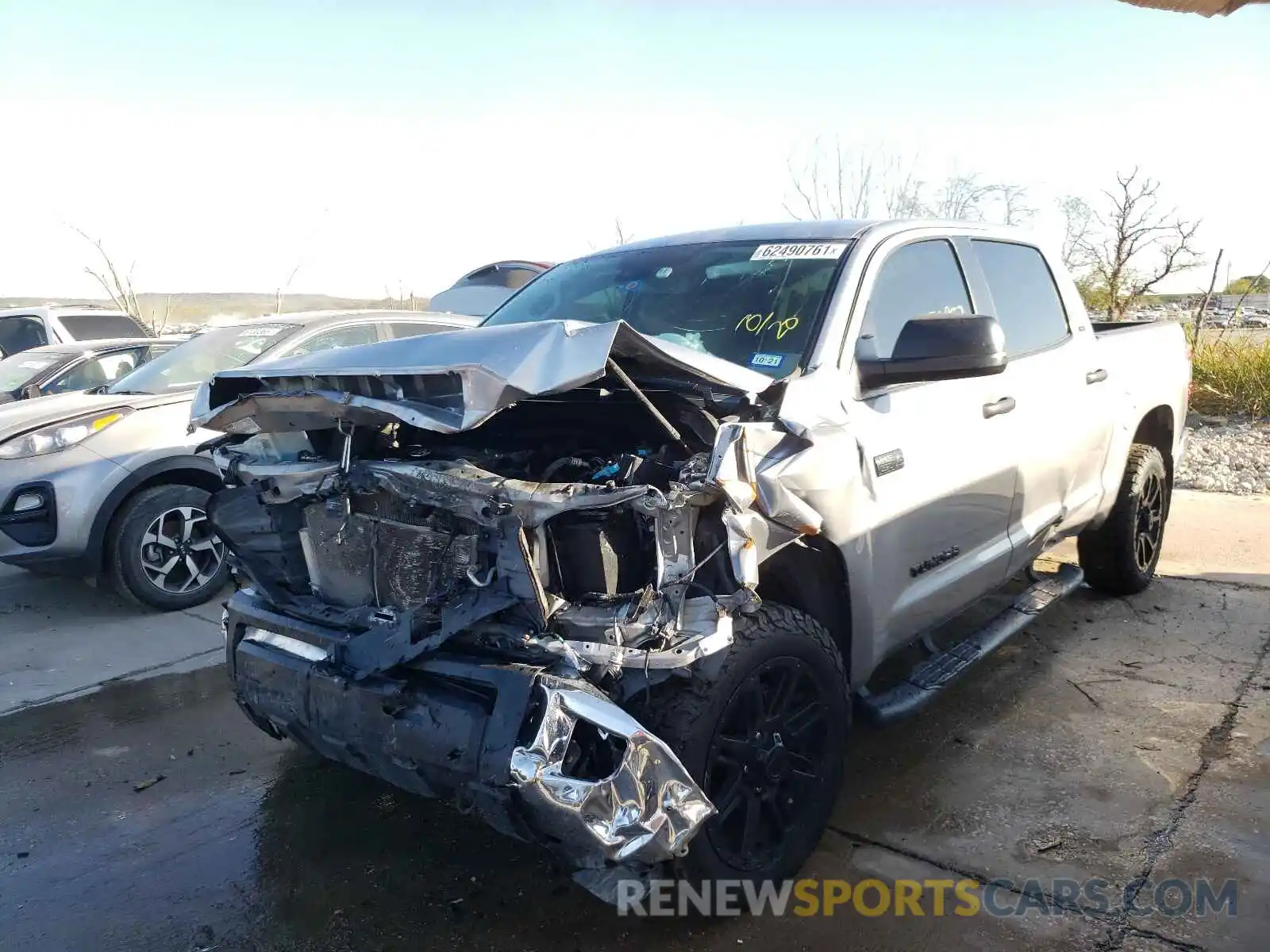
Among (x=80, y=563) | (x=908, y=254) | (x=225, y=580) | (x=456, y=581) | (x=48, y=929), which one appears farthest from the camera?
(x=225, y=580)

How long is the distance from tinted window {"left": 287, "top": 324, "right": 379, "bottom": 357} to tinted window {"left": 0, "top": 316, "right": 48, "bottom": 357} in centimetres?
711

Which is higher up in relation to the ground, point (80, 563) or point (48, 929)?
point (80, 563)

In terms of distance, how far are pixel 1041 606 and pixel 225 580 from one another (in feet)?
15.8

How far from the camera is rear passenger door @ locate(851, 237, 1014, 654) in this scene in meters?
3.01

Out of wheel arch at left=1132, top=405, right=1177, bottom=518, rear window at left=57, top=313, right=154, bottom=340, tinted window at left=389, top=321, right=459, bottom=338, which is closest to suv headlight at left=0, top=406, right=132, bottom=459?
tinted window at left=389, top=321, right=459, bottom=338

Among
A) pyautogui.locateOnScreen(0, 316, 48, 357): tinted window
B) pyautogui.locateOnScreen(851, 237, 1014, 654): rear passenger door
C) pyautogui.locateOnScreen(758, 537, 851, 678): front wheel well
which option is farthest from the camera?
pyautogui.locateOnScreen(0, 316, 48, 357): tinted window

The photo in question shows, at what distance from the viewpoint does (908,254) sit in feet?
11.5

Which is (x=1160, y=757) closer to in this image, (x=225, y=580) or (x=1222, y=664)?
(x=1222, y=664)

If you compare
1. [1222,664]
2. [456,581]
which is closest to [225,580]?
[456,581]

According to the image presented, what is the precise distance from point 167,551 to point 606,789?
455 cm

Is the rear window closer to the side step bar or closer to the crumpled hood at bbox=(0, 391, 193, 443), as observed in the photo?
the crumpled hood at bbox=(0, 391, 193, 443)

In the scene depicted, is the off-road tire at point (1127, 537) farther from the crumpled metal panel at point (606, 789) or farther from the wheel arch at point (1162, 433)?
the crumpled metal panel at point (606, 789)

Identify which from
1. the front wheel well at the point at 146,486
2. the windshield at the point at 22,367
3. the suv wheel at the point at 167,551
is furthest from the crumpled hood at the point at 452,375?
the windshield at the point at 22,367

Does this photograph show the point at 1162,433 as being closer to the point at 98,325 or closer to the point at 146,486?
the point at 146,486
